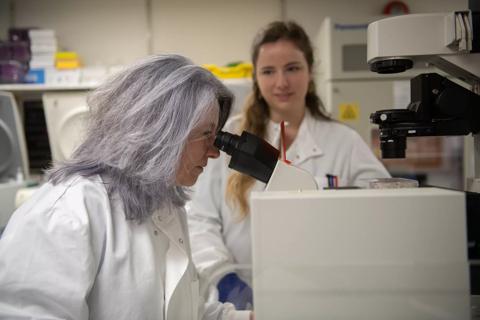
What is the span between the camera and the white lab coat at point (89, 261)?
62cm

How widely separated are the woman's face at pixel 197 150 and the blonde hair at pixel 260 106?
1.19ft

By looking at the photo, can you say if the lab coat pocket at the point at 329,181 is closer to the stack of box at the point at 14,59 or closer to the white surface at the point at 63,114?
the white surface at the point at 63,114

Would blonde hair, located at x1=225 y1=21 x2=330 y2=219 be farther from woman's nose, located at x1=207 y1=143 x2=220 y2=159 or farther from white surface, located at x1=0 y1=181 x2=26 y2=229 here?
white surface, located at x1=0 y1=181 x2=26 y2=229

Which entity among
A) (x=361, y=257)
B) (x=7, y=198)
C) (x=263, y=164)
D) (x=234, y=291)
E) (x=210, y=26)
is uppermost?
(x=210, y=26)

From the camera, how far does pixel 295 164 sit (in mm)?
1315

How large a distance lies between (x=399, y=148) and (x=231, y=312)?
556mm

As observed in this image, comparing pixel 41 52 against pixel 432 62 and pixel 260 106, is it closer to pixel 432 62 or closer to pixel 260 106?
pixel 260 106

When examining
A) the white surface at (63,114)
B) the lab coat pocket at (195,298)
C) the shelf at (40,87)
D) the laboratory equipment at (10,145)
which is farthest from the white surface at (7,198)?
the lab coat pocket at (195,298)

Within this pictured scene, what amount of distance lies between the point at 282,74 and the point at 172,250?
78 centimetres

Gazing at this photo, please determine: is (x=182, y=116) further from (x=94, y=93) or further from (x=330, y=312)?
(x=330, y=312)

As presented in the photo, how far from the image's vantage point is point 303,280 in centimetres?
52

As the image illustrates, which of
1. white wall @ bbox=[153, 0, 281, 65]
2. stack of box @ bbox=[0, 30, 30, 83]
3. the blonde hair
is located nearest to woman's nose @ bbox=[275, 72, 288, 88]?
the blonde hair

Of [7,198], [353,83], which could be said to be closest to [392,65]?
[353,83]

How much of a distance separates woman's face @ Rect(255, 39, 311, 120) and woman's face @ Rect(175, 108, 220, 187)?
54 cm
